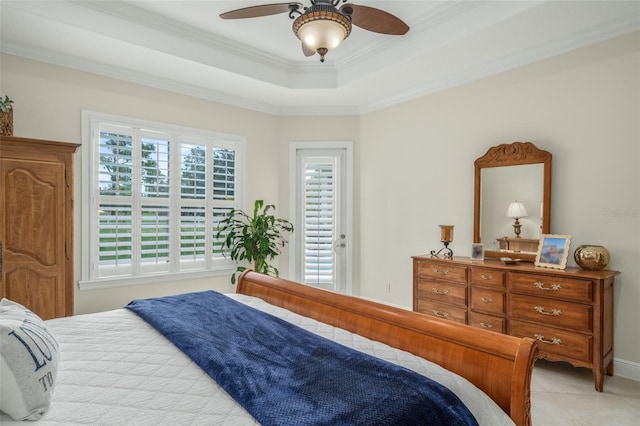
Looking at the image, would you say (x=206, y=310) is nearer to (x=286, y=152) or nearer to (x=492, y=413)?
(x=492, y=413)

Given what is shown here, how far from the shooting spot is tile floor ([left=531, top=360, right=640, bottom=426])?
89.1 inches

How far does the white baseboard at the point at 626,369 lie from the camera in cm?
278

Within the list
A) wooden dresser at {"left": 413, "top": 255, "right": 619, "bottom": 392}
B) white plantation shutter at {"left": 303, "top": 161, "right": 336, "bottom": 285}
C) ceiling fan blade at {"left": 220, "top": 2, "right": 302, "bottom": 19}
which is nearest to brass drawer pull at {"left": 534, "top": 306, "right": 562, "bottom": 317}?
wooden dresser at {"left": 413, "top": 255, "right": 619, "bottom": 392}

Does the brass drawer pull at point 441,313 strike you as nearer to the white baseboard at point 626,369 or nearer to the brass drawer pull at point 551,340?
the brass drawer pull at point 551,340

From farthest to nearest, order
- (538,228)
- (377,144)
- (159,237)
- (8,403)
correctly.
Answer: (377,144), (159,237), (538,228), (8,403)

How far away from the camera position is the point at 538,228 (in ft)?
10.8

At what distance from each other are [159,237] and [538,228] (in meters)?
3.77

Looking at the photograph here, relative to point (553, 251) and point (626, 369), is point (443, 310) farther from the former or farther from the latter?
point (626, 369)

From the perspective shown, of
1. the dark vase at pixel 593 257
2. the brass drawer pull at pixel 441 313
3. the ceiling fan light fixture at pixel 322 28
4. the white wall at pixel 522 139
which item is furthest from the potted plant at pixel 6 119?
the dark vase at pixel 593 257

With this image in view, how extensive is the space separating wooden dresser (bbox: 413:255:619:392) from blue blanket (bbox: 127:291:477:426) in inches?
79.7

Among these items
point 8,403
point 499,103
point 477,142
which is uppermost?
point 499,103

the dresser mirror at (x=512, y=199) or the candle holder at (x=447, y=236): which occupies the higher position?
the dresser mirror at (x=512, y=199)

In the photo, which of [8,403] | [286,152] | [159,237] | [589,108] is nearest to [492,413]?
[8,403]

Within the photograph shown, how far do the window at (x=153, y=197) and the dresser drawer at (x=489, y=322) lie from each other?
285cm
